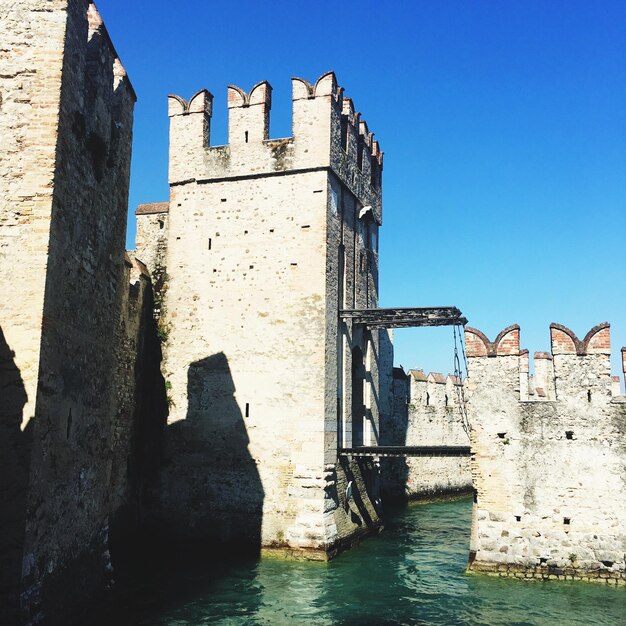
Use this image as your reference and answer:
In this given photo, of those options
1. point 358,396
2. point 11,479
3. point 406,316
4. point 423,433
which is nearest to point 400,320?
point 406,316

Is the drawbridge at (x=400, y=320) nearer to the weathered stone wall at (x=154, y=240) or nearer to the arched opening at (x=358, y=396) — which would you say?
the arched opening at (x=358, y=396)

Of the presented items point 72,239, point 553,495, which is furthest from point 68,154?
point 553,495

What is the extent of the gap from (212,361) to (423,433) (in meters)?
10.9

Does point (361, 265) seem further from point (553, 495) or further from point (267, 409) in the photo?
point (553, 495)

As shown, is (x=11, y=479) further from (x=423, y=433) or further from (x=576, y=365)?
(x=423, y=433)

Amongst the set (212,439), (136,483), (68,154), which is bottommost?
(136,483)

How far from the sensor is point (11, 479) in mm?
7172

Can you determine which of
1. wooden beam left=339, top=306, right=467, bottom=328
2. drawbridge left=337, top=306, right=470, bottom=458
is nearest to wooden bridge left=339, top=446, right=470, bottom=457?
drawbridge left=337, top=306, right=470, bottom=458

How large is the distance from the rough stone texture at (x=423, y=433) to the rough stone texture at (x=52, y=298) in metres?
14.2

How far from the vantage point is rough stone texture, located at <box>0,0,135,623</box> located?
289 inches

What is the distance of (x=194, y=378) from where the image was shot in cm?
1578

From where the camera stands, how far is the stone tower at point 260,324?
14859 mm

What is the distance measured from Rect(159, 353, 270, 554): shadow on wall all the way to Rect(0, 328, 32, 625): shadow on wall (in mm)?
8200

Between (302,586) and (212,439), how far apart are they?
4.39m
